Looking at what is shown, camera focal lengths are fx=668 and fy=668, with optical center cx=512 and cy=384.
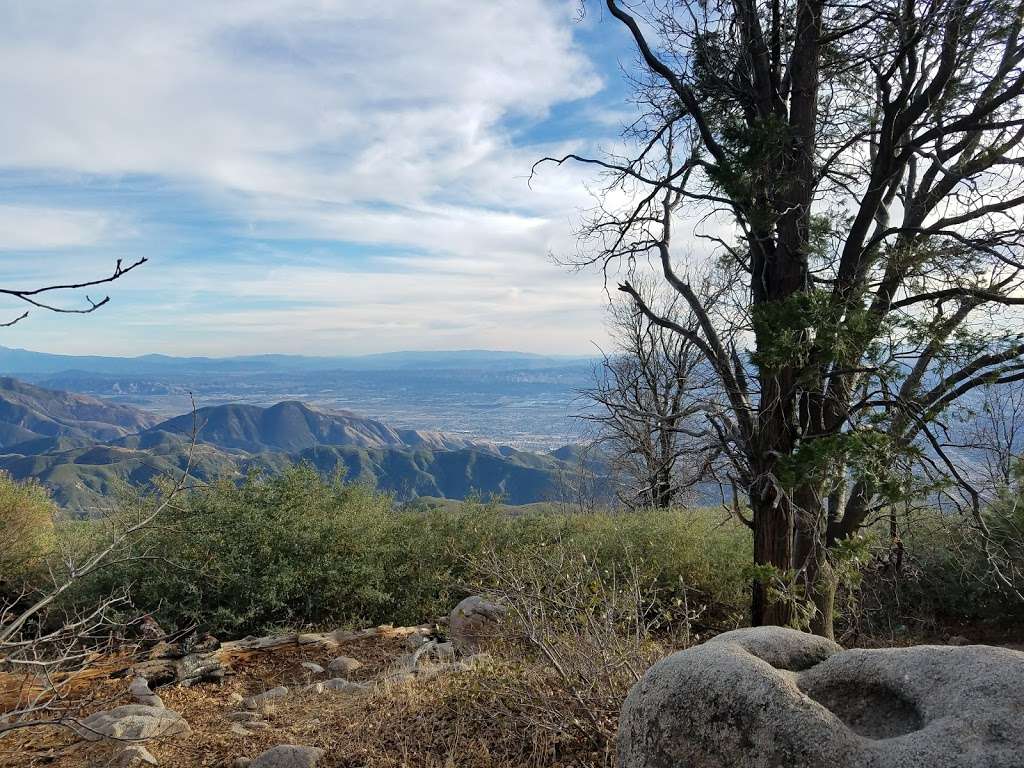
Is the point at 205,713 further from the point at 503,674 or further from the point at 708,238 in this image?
the point at 708,238

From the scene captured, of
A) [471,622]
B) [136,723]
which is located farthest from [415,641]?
[136,723]

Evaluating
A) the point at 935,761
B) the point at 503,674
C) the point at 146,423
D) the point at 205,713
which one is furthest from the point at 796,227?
the point at 146,423

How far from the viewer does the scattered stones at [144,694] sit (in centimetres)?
559

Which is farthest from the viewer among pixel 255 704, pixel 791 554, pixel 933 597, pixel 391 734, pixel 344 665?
pixel 933 597

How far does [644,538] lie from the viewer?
1019 centimetres

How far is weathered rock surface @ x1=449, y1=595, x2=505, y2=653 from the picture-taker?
7.15 meters

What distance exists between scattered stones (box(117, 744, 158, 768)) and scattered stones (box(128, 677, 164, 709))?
120 centimetres

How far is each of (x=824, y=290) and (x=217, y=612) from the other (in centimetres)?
759

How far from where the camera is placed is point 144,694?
5.79 m

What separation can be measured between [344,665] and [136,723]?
8.43 feet

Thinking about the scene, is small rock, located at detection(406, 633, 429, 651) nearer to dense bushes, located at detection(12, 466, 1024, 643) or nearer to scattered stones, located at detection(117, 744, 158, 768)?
dense bushes, located at detection(12, 466, 1024, 643)

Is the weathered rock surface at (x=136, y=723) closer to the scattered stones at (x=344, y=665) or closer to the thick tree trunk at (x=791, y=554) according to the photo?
the scattered stones at (x=344, y=665)

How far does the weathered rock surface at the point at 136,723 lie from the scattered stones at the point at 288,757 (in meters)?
0.80

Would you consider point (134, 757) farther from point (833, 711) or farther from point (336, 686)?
point (833, 711)
